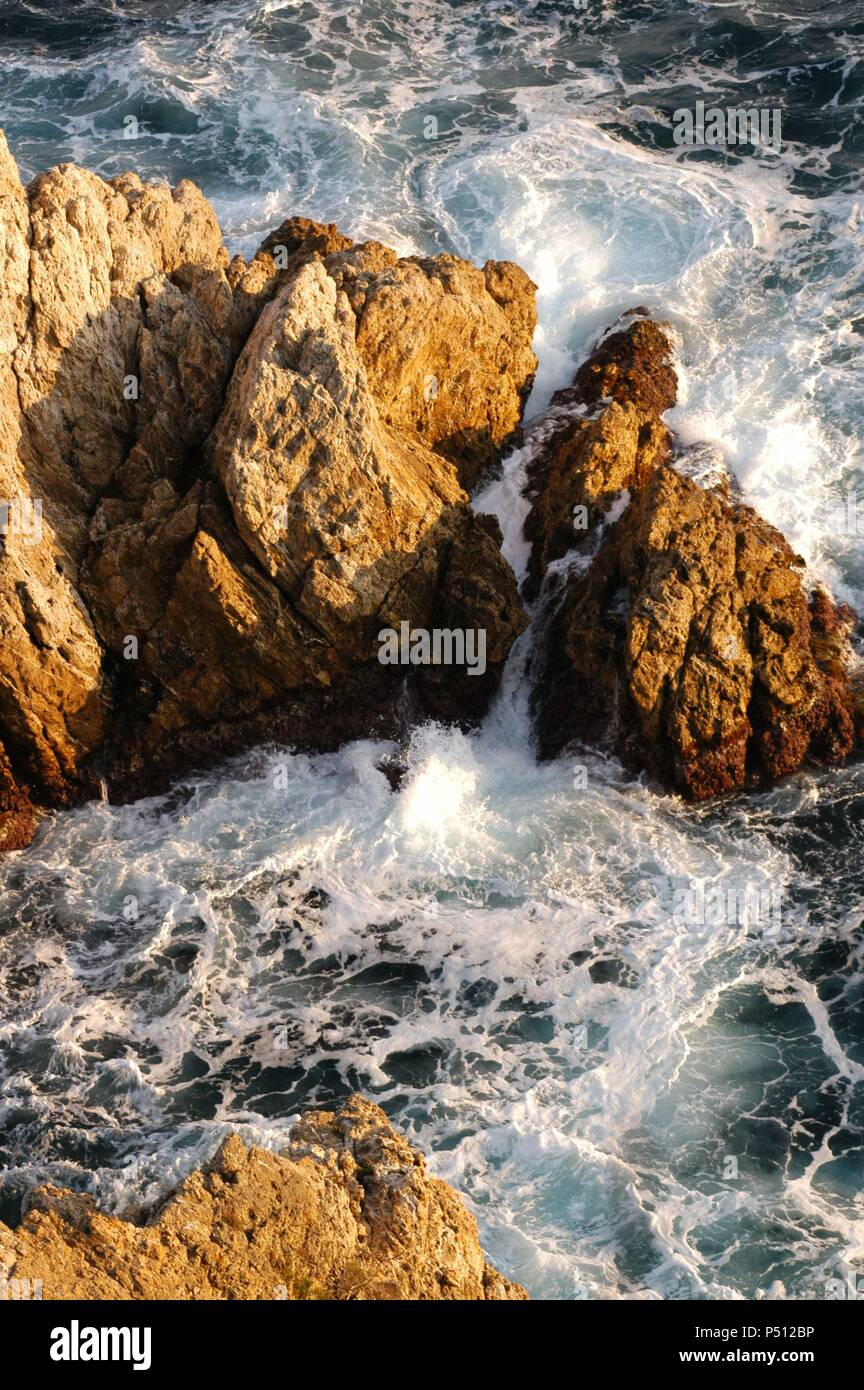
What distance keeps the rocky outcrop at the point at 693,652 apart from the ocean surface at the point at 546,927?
63cm

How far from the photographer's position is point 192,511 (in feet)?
87.9

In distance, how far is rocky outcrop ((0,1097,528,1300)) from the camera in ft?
44.4

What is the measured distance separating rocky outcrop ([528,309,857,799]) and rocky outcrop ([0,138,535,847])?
4.64 ft

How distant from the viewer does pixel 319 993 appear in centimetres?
2381

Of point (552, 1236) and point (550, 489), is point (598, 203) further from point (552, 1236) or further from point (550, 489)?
point (552, 1236)

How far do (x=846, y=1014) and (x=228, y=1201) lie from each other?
39.3ft
